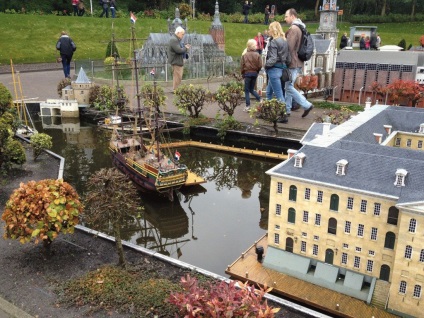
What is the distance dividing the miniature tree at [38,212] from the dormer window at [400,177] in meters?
12.0

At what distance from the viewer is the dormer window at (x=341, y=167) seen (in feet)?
54.6

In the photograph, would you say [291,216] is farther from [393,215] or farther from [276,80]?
[276,80]

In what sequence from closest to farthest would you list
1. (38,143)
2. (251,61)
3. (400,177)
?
1. (400,177)
2. (38,143)
3. (251,61)

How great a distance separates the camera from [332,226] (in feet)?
56.6

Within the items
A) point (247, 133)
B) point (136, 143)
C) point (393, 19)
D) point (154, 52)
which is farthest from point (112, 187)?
point (393, 19)

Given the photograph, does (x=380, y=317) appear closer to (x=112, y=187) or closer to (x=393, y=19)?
(x=112, y=187)

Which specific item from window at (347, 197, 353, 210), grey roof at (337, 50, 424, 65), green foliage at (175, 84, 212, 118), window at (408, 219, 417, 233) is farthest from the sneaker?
window at (408, 219, 417, 233)

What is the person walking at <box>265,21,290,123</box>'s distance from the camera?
97.7ft

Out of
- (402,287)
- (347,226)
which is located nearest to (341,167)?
(347,226)

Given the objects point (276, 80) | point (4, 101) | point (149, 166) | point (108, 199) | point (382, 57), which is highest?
point (382, 57)

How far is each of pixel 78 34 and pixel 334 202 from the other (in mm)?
58966

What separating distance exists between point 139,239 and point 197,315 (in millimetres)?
11106

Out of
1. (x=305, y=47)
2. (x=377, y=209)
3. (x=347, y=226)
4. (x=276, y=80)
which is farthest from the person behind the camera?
(x=276, y=80)

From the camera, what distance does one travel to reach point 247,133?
34.8m
